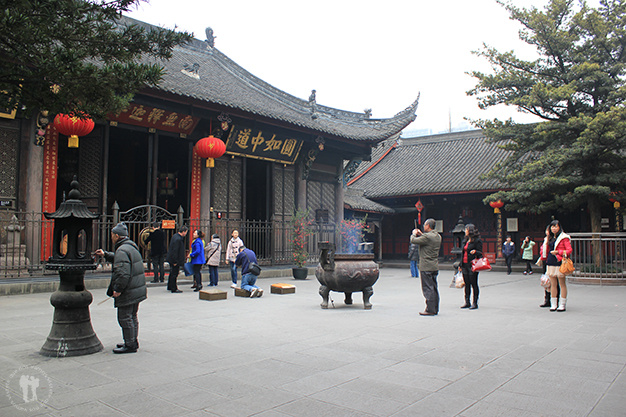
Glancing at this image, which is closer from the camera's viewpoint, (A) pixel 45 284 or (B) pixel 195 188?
(A) pixel 45 284

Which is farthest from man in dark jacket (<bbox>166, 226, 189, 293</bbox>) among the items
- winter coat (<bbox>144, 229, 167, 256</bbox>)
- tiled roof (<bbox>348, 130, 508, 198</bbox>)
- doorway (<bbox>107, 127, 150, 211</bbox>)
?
tiled roof (<bbox>348, 130, 508, 198</bbox>)

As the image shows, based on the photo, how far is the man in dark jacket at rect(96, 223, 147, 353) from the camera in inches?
175

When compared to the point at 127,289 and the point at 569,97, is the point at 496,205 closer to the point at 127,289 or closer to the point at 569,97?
the point at 569,97

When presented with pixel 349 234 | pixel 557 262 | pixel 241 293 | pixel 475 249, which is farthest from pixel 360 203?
pixel 557 262

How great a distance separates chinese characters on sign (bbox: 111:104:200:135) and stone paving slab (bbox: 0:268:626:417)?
6.03 m

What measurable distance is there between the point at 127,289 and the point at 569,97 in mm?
14057

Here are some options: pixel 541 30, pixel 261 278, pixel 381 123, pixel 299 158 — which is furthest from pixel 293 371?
pixel 381 123

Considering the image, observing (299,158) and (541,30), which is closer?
(541,30)

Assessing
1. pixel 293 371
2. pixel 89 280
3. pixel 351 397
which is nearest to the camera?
pixel 351 397

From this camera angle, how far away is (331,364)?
4.06m

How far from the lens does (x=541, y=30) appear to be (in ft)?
47.8

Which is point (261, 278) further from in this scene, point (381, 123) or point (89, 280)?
point (381, 123)

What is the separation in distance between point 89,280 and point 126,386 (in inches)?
273

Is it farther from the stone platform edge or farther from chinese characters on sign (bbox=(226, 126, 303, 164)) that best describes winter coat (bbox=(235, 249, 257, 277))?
chinese characters on sign (bbox=(226, 126, 303, 164))
